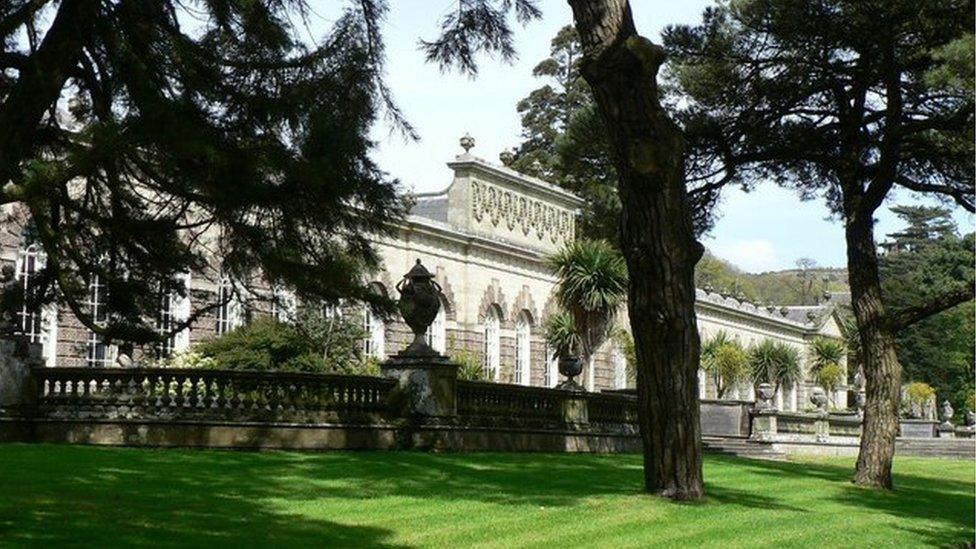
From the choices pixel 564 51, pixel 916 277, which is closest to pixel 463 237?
pixel 564 51

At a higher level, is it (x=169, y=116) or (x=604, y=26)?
(x=604, y=26)

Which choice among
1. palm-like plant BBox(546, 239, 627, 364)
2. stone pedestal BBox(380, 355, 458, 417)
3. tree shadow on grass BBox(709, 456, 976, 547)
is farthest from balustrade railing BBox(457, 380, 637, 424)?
palm-like plant BBox(546, 239, 627, 364)

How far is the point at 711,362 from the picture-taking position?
53.1m

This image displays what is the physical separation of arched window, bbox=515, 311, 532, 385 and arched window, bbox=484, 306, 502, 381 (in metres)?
0.96

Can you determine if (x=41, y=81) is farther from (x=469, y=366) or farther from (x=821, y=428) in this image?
(x=821, y=428)

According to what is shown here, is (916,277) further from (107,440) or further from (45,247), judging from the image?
(45,247)

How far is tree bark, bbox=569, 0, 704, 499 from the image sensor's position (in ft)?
39.0

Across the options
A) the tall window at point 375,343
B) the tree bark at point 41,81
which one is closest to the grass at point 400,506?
the tree bark at point 41,81

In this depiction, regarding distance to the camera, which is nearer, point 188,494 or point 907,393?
point 188,494

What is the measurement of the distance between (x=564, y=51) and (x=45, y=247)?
48.4 metres

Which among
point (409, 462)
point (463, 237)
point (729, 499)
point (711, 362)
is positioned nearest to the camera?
point (729, 499)

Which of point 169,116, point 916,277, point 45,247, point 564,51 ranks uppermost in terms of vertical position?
point 564,51

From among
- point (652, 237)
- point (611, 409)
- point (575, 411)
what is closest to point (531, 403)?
point (575, 411)

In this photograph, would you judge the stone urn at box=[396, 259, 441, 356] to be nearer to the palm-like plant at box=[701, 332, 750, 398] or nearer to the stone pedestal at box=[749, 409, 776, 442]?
the stone pedestal at box=[749, 409, 776, 442]
